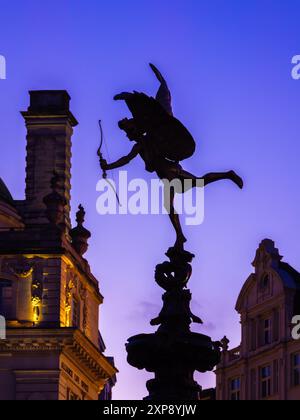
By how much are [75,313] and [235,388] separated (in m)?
11.0

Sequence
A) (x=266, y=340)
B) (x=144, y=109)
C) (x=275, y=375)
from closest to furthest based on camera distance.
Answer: (x=144, y=109) → (x=275, y=375) → (x=266, y=340)

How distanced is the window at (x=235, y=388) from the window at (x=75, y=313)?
989 cm

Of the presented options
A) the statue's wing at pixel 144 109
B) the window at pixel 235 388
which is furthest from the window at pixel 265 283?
the statue's wing at pixel 144 109

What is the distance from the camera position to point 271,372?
8044cm

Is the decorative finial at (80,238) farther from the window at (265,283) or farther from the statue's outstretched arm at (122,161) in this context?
the statue's outstretched arm at (122,161)

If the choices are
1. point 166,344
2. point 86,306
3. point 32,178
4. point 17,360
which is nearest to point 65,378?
point 17,360

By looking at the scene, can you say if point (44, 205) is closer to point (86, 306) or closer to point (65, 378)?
point (86, 306)

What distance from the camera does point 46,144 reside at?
9544 cm

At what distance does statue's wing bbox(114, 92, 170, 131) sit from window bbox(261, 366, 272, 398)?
58.5 metres

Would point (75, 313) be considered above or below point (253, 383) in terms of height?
above

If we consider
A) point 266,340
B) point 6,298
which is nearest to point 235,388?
point 266,340

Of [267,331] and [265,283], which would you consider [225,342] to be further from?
[265,283]
